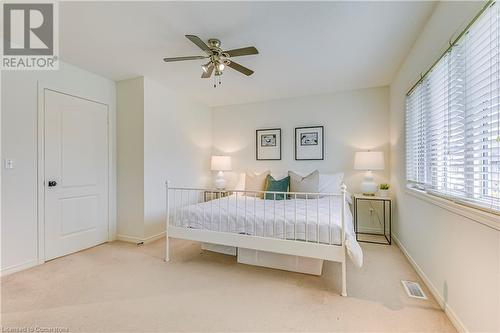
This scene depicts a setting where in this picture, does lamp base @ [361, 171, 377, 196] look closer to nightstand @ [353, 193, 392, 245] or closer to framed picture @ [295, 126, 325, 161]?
nightstand @ [353, 193, 392, 245]

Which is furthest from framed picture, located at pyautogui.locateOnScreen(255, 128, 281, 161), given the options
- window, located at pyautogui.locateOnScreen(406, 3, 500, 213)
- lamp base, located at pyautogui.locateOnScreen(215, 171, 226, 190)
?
window, located at pyautogui.locateOnScreen(406, 3, 500, 213)

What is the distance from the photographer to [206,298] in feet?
6.43

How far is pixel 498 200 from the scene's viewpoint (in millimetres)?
1213

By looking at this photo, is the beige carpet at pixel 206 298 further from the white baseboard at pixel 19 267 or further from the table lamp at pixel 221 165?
Answer: the table lamp at pixel 221 165

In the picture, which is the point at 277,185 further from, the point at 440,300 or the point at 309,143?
the point at 440,300

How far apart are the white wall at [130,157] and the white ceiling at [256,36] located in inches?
11.1

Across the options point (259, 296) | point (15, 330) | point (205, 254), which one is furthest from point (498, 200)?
point (15, 330)

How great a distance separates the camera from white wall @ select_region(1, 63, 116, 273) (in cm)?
239

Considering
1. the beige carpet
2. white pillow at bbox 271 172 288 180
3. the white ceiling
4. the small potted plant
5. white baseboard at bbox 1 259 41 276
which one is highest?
the white ceiling

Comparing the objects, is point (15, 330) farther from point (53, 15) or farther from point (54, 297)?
point (53, 15)

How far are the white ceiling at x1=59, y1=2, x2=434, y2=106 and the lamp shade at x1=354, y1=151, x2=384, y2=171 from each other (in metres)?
1.12

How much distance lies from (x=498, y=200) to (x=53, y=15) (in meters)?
3.47

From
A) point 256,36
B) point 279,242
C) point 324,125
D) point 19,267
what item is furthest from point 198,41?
point 19,267

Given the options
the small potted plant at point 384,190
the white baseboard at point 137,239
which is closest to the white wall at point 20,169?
the white baseboard at point 137,239
